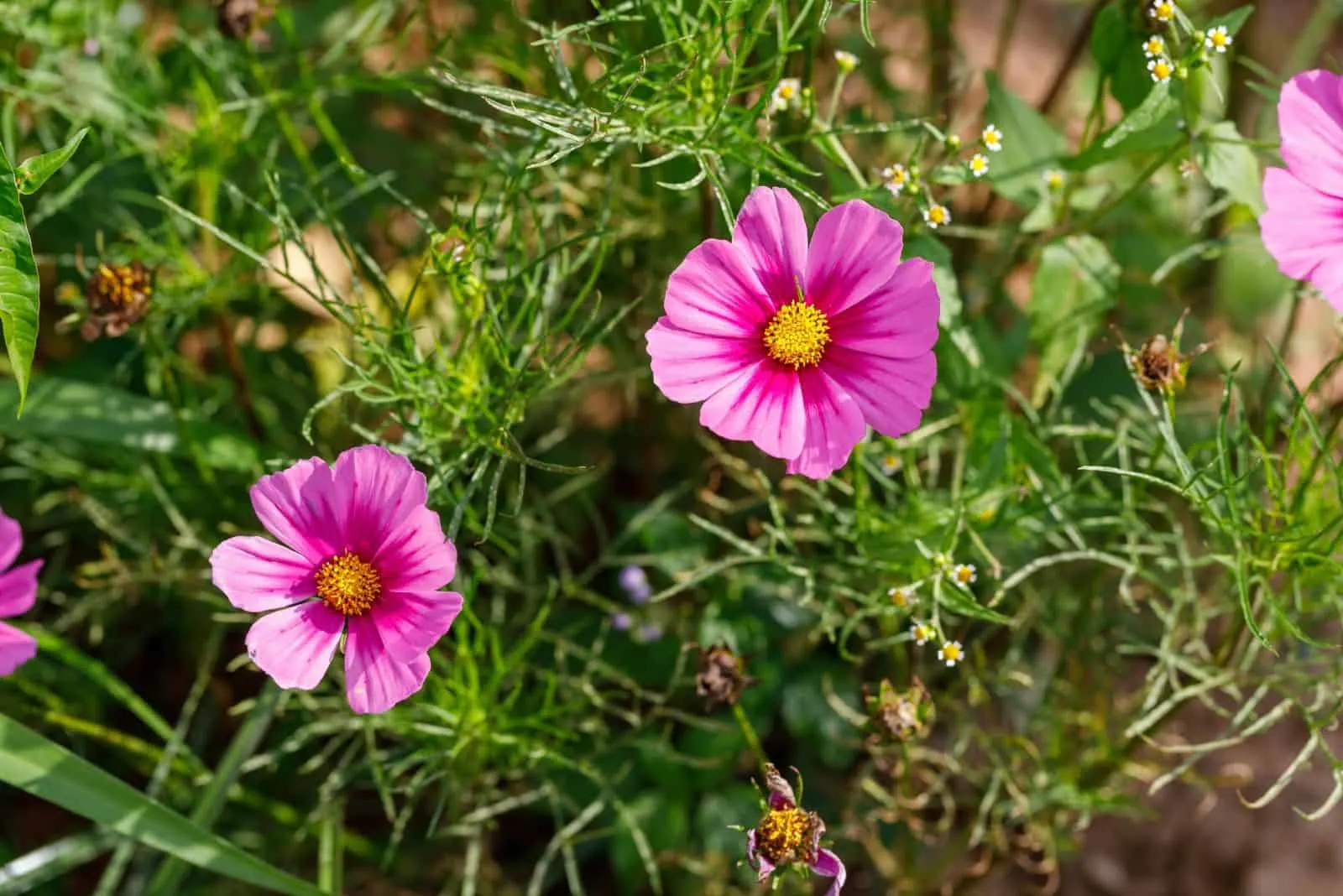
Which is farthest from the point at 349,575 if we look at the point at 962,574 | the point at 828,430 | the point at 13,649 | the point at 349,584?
the point at 962,574

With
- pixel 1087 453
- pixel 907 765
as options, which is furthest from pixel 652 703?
pixel 1087 453

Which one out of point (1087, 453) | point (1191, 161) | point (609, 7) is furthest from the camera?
point (1087, 453)

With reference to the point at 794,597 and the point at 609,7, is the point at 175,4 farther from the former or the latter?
the point at 794,597

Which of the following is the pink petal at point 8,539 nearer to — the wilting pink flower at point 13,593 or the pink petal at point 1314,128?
the wilting pink flower at point 13,593

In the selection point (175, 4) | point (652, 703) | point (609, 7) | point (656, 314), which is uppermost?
point (175, 4)

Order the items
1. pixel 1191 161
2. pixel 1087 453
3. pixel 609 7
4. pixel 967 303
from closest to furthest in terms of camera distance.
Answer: pixel 1191 161 → pixel 609 7 → pixel 1087 453 → pixel 967 303

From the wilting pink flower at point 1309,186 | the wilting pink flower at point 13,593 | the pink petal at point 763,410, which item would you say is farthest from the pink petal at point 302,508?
the wilting pink flower at point 1309,186

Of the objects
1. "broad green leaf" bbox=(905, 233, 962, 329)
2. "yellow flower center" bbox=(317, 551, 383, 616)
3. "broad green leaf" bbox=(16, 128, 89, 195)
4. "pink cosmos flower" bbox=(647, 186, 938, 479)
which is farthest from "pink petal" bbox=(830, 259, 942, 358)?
"broad green leaf" bbox=(16, 128, 89, 195)

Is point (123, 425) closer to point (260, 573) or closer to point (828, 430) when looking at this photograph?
point (260, 573)
